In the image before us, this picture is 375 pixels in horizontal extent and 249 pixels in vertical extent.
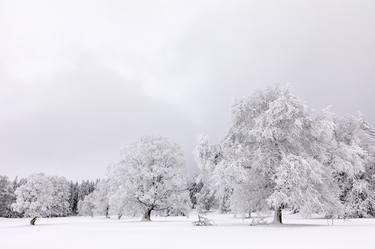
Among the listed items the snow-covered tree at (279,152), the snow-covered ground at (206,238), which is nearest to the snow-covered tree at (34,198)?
the snow-covered ground at (206,238)

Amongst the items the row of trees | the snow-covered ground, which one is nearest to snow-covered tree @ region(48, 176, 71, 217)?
the row of trees

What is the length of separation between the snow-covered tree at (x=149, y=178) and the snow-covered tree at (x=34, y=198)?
16005 mm

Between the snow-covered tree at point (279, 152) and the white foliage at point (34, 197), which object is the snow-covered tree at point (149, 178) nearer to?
the white foliage at point (34, 197)

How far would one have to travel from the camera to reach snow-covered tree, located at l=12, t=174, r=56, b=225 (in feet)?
207

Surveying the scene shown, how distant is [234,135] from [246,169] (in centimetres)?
401

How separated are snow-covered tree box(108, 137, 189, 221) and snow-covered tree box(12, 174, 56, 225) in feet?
52.5

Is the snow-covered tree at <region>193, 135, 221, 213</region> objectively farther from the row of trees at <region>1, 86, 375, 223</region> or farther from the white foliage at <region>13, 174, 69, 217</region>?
the white foliage at <region>13, 174, 69, 217</region>

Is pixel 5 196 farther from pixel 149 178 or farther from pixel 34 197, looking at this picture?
pixel 149 178

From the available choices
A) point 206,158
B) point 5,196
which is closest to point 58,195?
point 5,196

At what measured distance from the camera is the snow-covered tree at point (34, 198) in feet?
207

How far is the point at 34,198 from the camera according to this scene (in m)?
64.1

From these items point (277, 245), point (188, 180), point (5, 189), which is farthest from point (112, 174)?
point (5, 189)

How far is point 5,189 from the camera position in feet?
379

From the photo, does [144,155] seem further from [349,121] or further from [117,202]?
[349,121]
